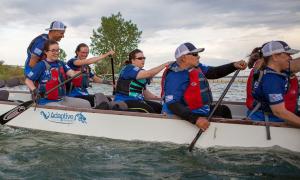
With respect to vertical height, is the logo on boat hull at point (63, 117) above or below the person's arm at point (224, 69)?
below

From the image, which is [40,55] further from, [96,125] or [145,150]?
[145,150]

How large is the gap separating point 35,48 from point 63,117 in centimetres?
163

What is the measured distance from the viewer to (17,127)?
8.77 m

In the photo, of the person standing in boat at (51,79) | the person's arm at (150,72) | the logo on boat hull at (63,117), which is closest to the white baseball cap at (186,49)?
the person's arm at (150,72)

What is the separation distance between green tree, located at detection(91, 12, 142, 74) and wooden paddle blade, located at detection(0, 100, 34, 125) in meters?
61.1

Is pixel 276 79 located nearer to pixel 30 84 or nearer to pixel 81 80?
pixel 30 84

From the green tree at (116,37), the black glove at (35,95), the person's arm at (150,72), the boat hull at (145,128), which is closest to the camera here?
the boat hull at (145,128)

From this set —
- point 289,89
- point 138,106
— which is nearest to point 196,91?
point 289,89

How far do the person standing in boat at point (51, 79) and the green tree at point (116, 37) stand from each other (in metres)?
61.2

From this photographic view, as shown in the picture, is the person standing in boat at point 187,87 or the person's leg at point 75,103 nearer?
the person standing in boat at point 187,87

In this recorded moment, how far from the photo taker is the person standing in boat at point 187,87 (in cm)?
638

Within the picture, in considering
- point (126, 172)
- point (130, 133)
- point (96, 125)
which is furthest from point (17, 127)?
point (126, 172)

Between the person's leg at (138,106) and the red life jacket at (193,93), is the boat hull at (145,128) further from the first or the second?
the person's leg at (138,106)

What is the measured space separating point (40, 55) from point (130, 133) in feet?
8.96
